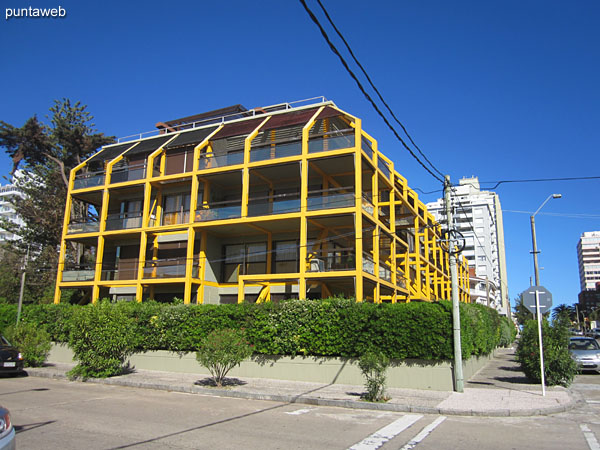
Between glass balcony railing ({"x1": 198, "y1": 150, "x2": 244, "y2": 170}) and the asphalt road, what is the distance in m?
15.4

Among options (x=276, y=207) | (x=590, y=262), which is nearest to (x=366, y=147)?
(x=276, y=207)

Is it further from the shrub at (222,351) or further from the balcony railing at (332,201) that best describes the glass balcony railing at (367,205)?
the shrub at (222,351)

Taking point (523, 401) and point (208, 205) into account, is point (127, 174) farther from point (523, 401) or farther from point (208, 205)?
point (523, 401)

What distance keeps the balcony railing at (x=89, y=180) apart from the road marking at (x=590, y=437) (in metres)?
28.7

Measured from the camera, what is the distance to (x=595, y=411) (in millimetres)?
11344

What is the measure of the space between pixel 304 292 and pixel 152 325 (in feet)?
23.2

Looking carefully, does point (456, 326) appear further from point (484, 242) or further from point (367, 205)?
point (484, 242)

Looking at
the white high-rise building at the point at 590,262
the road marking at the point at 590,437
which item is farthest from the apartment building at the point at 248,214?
the white high-rise building at the point at 590,262

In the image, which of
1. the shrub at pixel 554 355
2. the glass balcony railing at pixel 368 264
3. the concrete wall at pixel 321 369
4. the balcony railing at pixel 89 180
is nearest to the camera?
the shrub at pixel 554 355

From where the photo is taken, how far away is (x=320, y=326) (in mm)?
16766

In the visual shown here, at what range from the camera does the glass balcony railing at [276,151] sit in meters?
24.5

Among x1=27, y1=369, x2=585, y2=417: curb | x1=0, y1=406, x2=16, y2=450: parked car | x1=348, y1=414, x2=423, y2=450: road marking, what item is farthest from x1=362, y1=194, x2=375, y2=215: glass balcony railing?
x1=0, y1=406, x2=16, y2=450: parked car

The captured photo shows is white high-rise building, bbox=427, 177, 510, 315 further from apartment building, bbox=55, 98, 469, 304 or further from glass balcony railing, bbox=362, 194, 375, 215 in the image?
glass balcony railing, bbox=362, 194, 375, 215

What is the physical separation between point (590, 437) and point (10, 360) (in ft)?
58.9
